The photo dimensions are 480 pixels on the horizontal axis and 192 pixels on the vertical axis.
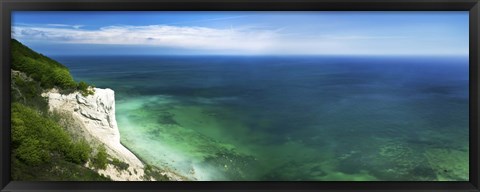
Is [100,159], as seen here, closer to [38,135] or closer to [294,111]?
[38,135]

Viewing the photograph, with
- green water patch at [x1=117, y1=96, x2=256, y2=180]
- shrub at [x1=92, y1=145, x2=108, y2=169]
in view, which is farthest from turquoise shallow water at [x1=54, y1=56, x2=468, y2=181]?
shrub at [x1=92, y1=145, x2=108, y2=169]

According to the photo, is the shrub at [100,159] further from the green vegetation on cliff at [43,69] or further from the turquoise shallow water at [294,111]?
the green vegetation on cliff at [43,69]

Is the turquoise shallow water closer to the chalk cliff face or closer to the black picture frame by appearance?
the chalk cliff face

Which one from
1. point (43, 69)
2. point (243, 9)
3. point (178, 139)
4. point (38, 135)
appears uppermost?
point (243, 9)

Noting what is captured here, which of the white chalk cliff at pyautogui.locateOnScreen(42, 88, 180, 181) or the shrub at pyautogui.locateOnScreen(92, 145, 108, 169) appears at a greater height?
the white chalk cliff at pyautogui.locateOnScreen(42, 88, 180, 181)

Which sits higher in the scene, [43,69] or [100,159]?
[43,69]

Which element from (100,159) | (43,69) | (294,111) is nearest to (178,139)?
(100,159)
